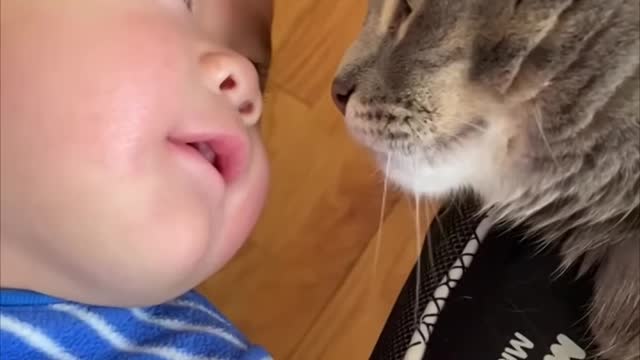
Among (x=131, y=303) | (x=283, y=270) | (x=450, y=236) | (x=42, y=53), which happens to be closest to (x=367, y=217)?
(x=283, y=270)

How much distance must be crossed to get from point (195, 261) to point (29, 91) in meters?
0.17

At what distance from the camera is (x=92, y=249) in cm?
86

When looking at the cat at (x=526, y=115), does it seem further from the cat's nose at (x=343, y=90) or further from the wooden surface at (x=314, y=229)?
the wooden surface at (x=314, y=229)

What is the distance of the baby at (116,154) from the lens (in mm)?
826

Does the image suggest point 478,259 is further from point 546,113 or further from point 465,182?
point 546,113

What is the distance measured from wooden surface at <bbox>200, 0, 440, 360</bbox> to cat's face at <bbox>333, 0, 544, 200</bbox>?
0.36 meters

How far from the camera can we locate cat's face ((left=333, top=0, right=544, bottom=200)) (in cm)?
81

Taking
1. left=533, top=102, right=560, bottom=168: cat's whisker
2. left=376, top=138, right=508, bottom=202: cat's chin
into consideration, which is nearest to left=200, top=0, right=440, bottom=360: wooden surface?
left=376, top=138, right=508, bottom=202: cat's chin

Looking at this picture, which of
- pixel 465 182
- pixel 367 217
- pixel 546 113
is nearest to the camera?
pixel 546 113

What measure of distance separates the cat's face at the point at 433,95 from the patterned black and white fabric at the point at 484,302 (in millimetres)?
75

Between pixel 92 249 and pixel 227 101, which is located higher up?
pixel 227 101

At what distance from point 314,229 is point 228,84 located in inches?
17.6

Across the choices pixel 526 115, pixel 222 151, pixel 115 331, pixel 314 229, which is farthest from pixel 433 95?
pixel 314 229

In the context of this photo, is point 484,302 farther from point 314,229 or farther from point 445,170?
point 314,229
